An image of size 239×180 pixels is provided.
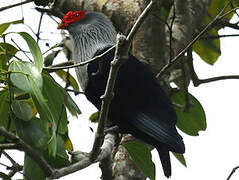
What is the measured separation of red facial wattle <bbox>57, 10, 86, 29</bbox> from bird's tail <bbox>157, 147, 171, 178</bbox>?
1258mm

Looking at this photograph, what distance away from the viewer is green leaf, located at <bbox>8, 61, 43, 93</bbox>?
221cm

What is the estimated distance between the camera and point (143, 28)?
147 inches

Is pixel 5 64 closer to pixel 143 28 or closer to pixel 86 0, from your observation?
pixel 143 28

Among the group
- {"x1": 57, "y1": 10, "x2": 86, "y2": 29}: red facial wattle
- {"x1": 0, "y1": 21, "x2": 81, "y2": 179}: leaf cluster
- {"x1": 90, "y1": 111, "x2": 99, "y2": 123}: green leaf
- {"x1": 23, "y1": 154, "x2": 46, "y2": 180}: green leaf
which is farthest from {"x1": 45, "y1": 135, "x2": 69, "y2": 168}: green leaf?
{"x1": 57, "y1": 10, "x2": 86, "y2": 29}: red facial wattle

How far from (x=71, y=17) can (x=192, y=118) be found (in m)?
1.24

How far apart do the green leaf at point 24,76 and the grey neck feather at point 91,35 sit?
5.47ft

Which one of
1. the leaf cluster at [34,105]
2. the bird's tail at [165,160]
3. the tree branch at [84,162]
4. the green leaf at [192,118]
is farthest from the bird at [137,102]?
the leaf cluster at [34,105]

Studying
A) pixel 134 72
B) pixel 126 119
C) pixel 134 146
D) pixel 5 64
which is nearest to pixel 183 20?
pixel 134 72

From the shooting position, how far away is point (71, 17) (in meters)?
4.19

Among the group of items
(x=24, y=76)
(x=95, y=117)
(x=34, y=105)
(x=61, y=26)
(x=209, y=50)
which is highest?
(x=24, y=76)

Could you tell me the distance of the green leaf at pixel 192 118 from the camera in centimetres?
362

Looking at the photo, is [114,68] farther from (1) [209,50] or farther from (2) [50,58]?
(1) [209,50]

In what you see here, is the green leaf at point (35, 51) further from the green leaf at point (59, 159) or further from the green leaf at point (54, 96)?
the green leaf at point (59, 159)

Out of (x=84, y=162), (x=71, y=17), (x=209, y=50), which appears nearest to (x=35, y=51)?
(x=84, y=162)
